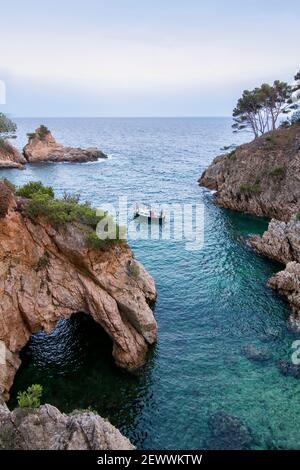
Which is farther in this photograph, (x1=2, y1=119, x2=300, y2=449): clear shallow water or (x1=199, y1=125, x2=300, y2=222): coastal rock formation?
(x1=199, y1=125, x2=300, y2=222): coastal rock formation

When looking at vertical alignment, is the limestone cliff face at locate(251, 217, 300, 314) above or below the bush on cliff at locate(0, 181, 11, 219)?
below

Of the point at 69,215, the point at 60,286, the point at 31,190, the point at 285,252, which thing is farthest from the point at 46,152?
the point at 60,286

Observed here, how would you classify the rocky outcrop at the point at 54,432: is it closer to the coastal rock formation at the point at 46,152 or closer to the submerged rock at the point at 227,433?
the submerged rock at the point at 227,433

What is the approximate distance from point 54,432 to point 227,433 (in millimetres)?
11456

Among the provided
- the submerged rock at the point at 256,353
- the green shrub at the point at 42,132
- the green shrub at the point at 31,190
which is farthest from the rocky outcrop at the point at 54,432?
the green shrub at the point at 42,132

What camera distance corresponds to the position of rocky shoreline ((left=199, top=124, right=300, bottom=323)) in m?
52.3

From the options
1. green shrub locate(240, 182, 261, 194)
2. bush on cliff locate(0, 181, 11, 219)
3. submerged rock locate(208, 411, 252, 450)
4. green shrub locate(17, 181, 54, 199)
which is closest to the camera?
submerged rock locate(208, 411, 252, 450)

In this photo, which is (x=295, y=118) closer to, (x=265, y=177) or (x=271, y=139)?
(x=271, y=139)

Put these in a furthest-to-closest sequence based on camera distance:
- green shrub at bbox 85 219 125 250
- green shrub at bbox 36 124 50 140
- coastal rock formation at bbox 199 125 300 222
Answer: green shrub at bbox 36 124 50 140
coastal rock formation at bbox 199 125 300 222
green shrub at bbox 85 219 125 250

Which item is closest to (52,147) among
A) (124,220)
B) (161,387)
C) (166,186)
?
(166,186)

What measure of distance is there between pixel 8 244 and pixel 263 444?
22345mm

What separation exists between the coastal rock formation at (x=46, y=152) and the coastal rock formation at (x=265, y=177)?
199ft

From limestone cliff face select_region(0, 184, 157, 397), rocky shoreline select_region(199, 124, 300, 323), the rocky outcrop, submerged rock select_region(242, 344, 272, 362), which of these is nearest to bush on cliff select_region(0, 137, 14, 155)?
rocky shoreline select_region(199, 124, 300, 323)

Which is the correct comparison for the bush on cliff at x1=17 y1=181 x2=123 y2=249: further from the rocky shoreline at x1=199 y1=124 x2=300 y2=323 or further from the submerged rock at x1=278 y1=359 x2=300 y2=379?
the rocky shoreline at x1=199 y1=124 x2=300 y2=323
